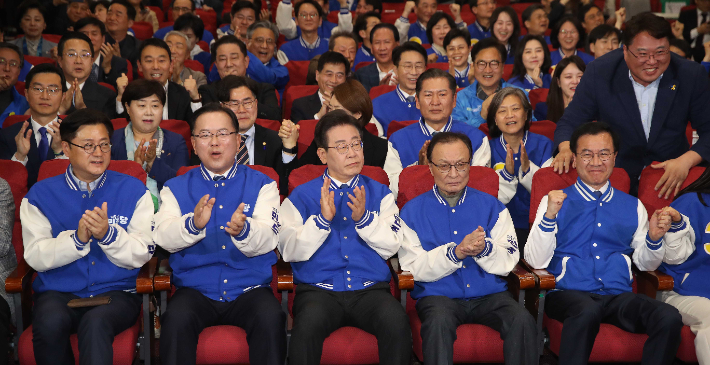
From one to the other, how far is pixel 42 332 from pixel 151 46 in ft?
9.24

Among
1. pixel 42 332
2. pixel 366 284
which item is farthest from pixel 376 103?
pixel 42 332

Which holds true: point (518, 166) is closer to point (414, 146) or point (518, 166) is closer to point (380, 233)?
point (414, 146)

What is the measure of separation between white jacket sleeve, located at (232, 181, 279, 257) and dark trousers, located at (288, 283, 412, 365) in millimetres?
278

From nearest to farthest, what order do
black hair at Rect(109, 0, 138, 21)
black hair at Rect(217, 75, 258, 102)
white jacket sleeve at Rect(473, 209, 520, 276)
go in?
1. white jacket sleeve at Rect(473, 209, 520, 276)
2. black hair at Rect(217, 75, 258, 102)
3. black hair at Rect(109, 0, 138, 21)

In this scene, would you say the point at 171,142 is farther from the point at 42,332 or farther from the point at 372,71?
the point at 372,71

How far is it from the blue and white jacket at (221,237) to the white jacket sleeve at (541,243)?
3.70 feet

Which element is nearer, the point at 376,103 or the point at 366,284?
the point at 366,284

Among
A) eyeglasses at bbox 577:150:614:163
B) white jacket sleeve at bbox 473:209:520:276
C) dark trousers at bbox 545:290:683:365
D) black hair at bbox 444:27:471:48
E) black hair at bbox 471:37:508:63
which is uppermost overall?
black hair at bbox 444:27:471:48

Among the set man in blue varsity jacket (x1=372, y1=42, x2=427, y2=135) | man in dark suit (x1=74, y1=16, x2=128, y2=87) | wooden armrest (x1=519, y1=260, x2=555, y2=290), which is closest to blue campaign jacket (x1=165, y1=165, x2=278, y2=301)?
wooden armrest (x1=519, y1=260, x2=555, y2=290)

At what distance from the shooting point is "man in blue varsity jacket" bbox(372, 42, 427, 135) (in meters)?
4.73

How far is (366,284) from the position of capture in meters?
2.97

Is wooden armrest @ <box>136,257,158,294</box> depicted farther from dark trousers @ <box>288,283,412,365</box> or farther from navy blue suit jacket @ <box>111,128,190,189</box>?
navy blue suit jacket @ <box>111,128,190,189</box>

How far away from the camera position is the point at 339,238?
9.83 ft

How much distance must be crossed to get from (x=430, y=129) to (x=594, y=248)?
1246 millimetres
